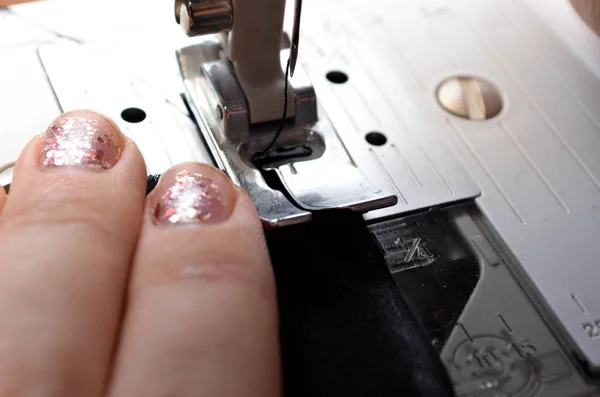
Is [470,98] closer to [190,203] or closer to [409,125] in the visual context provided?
[409,125]

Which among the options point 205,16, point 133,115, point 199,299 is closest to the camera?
point 199,299

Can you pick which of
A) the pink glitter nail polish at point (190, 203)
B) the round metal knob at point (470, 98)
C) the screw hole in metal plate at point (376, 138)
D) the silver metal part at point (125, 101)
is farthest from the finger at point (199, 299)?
the round metal knob at point (470, 98)

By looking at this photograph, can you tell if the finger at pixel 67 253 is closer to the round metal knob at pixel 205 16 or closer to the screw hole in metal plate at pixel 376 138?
the round metal knob at pixel 205 16

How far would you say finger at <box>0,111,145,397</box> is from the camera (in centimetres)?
68

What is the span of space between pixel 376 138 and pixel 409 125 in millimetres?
50

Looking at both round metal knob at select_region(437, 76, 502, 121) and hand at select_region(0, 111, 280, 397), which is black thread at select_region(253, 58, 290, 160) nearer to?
hand at select_region(0, 111, 280, 397)

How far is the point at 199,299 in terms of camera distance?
72 cm

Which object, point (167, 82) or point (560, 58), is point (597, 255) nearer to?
point (560, 58)

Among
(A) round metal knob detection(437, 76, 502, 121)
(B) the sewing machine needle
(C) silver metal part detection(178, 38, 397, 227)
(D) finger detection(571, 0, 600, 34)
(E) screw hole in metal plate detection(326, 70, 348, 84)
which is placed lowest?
(A) round metal knob detection(437, 76, 502, 121)

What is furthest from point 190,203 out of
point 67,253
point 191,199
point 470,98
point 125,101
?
point 470,98

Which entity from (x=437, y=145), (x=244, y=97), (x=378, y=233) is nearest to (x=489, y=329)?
(x=378, y=233)

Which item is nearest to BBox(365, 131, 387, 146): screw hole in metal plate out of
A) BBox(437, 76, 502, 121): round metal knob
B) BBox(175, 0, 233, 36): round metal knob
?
BBox(437, 76, 502, 121): round metal knob

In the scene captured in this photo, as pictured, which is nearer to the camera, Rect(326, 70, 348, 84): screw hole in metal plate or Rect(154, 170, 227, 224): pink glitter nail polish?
Rect(154, 170, 227, 224): pink glitter nail polish

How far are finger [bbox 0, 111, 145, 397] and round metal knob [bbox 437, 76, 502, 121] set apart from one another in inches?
16.2
